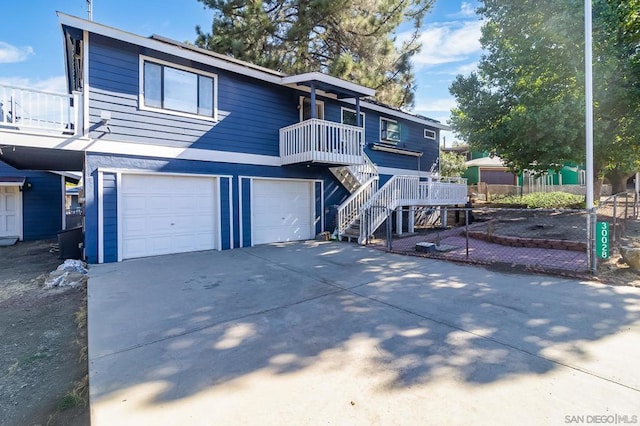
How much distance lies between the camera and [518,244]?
27.9ft

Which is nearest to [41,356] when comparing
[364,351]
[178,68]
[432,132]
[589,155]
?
[364,351]

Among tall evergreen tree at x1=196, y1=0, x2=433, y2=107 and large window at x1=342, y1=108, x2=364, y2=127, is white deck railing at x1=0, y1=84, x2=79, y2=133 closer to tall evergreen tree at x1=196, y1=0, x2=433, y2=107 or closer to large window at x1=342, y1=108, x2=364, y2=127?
large window at x1=342, y1=108, x2=364, y2=127

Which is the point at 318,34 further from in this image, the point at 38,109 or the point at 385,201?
the point at 38,109

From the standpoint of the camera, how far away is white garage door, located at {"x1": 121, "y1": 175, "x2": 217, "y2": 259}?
26.2 ft

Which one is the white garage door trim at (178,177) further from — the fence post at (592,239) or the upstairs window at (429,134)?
the upstairs window at (429,134)

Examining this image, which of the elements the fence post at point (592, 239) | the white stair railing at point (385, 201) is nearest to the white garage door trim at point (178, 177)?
the white stair railing at point (385, 201)

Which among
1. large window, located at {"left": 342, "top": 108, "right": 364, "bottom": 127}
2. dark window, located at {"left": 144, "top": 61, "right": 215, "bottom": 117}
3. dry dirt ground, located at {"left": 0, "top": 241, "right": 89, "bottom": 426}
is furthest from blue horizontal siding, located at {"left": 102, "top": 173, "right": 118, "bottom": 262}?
large window, located at {"left": 342, "top": 108, "right": 364, "bottom": 127}

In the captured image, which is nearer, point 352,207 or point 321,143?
point 321,143

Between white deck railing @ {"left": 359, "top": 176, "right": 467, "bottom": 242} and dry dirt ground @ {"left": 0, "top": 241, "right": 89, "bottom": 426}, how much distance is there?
729 cm

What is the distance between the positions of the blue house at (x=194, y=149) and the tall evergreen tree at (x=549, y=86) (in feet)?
11.2

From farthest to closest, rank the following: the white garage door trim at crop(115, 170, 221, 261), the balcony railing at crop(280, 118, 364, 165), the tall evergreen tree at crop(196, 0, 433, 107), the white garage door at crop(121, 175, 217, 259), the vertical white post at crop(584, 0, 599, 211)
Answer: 1. the tall evergreen tree at crop(196, 0, 433, 107)
2. the balcony railing at crop(280, 118, 364, 165)
3. the white garage door at crop(121, 175, 217, 259)
4. the white garage door trim at crop(115, 170, 221, 261)
5. the vertical white post at crop(584, 0, 599, 211)

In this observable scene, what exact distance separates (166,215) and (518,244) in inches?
366

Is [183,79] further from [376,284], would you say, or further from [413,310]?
[413,310]

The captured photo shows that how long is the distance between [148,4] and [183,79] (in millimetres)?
6222
